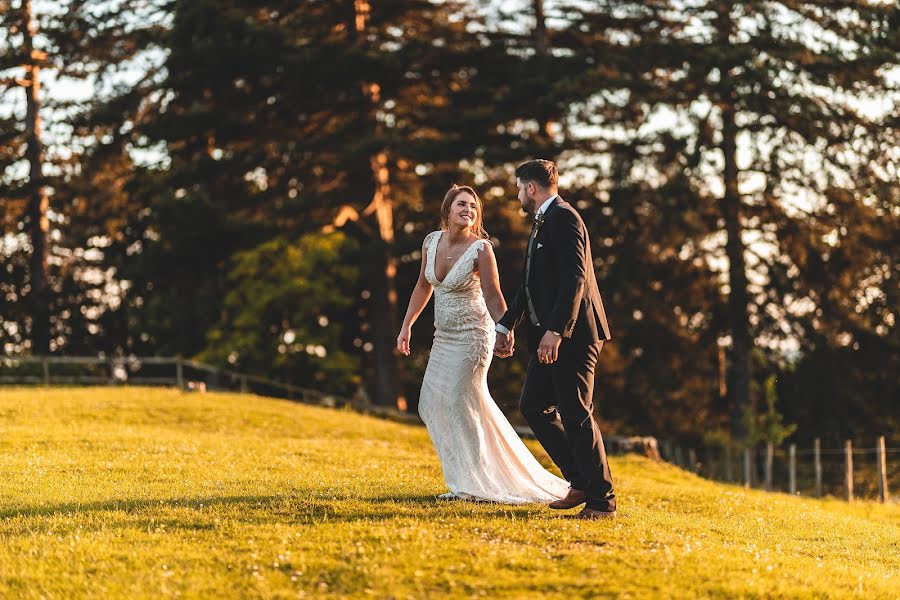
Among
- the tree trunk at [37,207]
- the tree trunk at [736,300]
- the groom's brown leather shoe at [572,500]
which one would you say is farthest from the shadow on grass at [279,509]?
the tree trunk at [37,207]

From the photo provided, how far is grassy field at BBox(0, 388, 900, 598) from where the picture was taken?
6727 mm

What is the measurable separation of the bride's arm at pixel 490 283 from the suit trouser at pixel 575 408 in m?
0.62

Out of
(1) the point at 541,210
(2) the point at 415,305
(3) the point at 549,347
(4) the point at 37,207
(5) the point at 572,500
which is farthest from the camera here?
(4) the point at 37,207

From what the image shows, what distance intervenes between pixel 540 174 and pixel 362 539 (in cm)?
297

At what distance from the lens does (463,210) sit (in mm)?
9367

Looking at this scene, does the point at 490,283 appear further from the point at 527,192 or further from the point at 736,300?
the point at 736,300

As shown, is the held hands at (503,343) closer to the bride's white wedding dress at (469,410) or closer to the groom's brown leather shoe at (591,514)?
the bride's white wedding dress at (469,410)

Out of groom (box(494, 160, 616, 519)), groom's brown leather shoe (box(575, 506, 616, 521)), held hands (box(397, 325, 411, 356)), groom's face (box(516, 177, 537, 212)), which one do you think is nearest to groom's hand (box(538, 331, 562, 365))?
groom (box(494, 160, 616, 519))

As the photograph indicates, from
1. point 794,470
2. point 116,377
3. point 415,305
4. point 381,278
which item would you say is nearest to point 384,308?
point 381,278

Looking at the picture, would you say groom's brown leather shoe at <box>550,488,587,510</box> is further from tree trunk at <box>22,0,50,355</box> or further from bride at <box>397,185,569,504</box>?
tree trunk at <box>22,0,50,355</box>

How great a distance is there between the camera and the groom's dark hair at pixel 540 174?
8.72m

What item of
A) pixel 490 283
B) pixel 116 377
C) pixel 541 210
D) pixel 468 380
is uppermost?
pixel 541 210

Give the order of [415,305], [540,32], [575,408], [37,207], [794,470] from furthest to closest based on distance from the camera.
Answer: [37,207], [540,32], [794,470], [415,305], [575,408]

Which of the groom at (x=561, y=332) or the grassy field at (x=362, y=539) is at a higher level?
the groom at (x=561, y=332)
